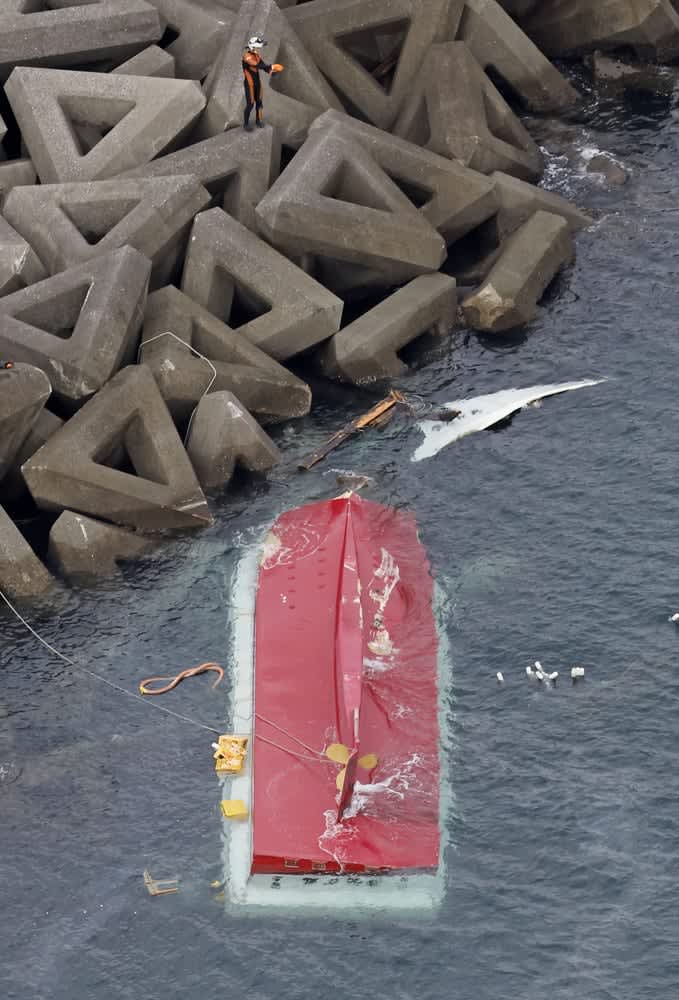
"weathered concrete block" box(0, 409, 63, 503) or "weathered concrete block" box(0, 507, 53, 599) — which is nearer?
"weathered concrete block" box(0, 507, 53, 599)

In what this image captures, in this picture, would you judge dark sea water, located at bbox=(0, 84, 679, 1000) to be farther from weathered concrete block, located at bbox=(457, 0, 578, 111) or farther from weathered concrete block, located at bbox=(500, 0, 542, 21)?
weathered concrete block, located at bbox=(500, 0, 542, 21)

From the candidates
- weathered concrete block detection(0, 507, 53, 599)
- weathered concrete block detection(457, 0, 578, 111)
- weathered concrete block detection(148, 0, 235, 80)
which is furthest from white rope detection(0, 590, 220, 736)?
weathered concrete block detection(457, 0, 578, 111)

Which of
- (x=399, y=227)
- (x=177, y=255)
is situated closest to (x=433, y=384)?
(x=399, y=227)

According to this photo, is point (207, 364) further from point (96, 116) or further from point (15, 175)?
point (96, 116)

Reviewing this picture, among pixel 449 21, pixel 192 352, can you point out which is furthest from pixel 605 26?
pixel 192 352

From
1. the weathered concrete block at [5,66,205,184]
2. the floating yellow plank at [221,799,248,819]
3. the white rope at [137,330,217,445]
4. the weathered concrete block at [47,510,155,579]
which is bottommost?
the floating yellow plank at [221,799,248,819]

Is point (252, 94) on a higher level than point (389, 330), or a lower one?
higher

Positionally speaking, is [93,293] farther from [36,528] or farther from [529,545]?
[529,545]
